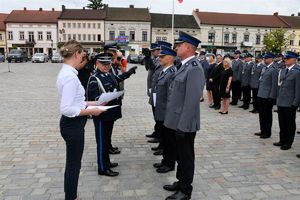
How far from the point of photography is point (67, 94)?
10.6ft

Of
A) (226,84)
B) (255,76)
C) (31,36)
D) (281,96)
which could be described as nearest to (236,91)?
(255,76)

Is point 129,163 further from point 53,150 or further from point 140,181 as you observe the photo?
point 53,150

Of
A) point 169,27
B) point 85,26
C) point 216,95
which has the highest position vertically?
point 85,26

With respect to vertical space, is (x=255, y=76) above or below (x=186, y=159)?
above

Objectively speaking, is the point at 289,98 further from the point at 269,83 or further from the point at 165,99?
the point at 165,99

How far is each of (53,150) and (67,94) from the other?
3116mm

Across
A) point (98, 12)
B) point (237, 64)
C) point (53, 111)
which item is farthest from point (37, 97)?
point (98, 12)

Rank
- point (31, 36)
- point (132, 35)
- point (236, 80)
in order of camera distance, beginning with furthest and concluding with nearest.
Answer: point (132, 35)
point (31, 36)
point (236, 80)

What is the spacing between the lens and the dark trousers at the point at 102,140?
15.4 ft

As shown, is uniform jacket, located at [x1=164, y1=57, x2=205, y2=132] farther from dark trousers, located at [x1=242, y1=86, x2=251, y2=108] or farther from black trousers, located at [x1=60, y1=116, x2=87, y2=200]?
dark trousers, located at [x1=242, y1=86, x2=251, y2=108]

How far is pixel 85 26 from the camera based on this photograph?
65625 mm

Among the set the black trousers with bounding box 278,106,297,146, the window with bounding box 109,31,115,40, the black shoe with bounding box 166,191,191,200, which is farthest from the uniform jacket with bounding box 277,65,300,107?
the window with bounding box 109,31,115,40

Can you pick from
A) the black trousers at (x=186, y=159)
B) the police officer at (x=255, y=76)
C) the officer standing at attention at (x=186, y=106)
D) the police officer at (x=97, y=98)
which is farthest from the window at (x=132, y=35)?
the black trousers at (x=186, y=159)

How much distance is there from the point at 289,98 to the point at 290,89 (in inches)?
7.3
